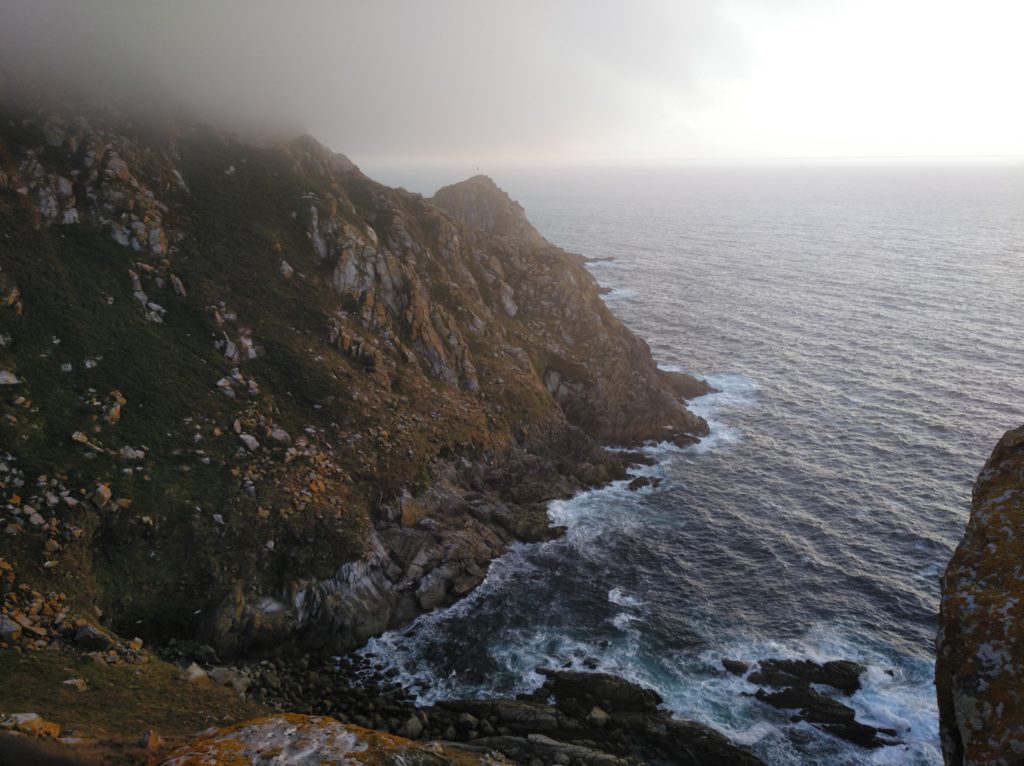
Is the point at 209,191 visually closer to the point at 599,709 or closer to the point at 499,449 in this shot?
the point at 499,449

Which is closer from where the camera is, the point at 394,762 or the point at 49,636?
the point at 394,762

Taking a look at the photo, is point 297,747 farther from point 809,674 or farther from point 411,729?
point 809,674

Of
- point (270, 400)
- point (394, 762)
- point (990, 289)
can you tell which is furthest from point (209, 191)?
point (990, 289)

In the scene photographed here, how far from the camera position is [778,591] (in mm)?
48500

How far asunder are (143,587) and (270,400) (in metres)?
17.7

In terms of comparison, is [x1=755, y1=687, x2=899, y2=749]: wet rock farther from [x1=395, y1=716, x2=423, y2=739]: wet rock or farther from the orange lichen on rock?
the orange lichen on rock

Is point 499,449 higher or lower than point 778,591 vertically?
higher

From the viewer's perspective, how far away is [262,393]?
51.3m

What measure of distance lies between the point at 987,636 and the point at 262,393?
49.9 metres

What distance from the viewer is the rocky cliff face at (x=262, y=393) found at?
128 feet

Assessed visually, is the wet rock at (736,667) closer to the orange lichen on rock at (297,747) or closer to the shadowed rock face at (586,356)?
the orange lichen on rock at (297,747)

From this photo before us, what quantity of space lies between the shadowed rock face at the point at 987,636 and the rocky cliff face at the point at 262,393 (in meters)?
36.8

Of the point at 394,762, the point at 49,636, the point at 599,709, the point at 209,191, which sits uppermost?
the point at 209,191

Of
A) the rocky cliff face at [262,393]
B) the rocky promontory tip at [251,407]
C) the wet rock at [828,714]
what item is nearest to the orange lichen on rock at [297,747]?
the rocky promontory tip at [251,407]
